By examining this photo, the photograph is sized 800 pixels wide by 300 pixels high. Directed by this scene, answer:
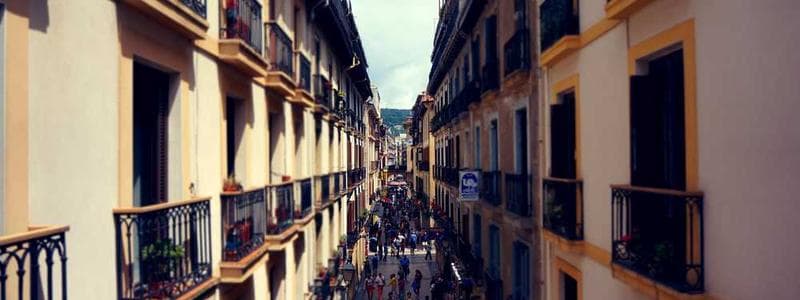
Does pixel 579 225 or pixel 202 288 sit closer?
pixel 202 288

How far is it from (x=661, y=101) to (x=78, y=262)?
19.2 ft

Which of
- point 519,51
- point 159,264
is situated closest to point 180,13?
point 159,264

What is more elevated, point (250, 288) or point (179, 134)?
point (179, 134)

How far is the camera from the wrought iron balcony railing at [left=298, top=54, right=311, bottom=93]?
1341 cm

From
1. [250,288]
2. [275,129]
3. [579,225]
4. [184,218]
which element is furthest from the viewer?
[275,129]

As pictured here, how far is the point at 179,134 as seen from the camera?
21.6 ft

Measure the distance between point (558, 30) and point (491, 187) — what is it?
6.25 meters

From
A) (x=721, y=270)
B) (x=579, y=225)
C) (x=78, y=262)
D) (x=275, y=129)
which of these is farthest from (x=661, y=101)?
(x=275, y=129)

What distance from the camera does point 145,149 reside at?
628 centimetres

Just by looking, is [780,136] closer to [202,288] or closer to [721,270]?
[721,270]

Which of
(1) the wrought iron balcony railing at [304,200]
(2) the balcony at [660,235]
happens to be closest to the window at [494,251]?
(1) the wrought iron balcony railing at [304,200]

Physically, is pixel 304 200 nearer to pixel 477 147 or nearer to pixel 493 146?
pixel 493 146

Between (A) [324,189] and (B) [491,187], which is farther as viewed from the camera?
(A) [324,189]

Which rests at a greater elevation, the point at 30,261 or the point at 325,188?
the point at 30,261
